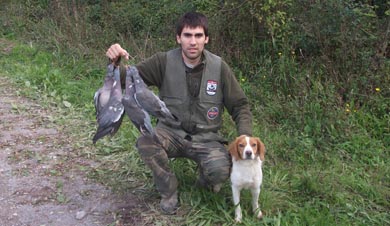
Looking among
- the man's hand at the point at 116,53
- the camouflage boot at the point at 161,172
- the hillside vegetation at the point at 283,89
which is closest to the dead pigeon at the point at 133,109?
the man's hand at the point at 116,53

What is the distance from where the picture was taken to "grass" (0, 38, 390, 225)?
394cm

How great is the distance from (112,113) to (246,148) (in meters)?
1.02

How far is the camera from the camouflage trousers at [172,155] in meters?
3.86

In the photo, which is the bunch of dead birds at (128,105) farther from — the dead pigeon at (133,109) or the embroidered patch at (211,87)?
the embroidered patch at (211,87)

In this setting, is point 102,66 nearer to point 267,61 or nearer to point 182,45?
point 267,61

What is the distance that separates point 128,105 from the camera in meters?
3.20

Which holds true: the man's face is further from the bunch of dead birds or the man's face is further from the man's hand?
the bunch of dead birds

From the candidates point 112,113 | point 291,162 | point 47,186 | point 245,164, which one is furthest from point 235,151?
point 47,186

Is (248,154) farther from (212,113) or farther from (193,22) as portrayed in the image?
(193,22)

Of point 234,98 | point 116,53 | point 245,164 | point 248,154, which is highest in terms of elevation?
point 116,53

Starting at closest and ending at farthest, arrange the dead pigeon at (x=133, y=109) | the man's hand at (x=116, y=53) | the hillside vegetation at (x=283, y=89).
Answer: the dead pigeon at (x=133, y=109)
the man's hand at (x=116, y=53)
the hillside vegetation at (x=283, y=89)

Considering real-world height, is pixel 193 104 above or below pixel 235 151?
above

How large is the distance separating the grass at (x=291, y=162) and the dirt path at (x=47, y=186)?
165 millimetres

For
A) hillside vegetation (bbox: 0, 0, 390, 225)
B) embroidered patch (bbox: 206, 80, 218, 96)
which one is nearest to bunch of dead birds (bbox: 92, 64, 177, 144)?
embroidered patch (bbox: 206, 80, 218, 96)
